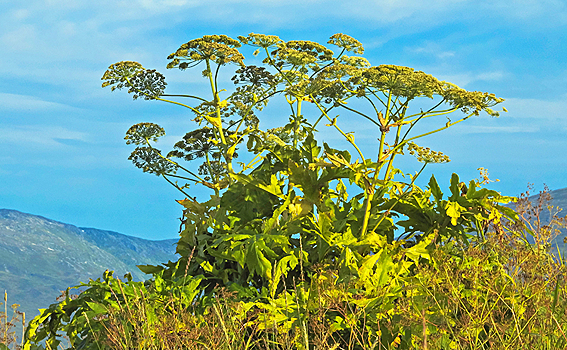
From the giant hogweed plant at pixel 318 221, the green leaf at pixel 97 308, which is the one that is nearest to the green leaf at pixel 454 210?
the giant hogweed plant at pixel 318 221

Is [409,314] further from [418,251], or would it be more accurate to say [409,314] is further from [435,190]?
[435,190]

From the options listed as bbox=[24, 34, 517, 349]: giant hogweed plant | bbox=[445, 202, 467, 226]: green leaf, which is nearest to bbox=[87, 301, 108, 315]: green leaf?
bbox=[24, 34, 517, 349]: giant hogweed plant

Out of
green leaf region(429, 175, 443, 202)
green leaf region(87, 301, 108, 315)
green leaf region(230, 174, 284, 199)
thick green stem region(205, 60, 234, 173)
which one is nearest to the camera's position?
green leaf region(87, 301, 108, 315)

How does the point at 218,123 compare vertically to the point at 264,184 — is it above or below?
above

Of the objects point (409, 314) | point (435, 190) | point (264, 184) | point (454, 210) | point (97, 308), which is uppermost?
point (264, 184)

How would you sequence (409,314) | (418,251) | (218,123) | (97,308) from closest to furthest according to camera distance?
(409,314) < (97,308) < (418,251) < (218,123)

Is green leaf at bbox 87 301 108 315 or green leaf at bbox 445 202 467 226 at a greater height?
green leaf at bbox 445 202 467 226

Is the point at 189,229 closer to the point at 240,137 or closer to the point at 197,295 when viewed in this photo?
the point at 197,295

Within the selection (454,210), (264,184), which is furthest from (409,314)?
(264,184)

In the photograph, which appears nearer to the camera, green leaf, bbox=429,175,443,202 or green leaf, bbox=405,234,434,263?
green leaf, bbox=405,234,434,263

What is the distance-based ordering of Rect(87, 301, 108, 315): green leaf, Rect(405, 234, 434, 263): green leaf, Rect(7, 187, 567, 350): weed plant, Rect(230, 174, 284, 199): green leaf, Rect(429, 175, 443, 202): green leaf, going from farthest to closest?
1. Rect(429, 175, 443, 202): green leaf
2. Rect(230, 174, 284, 199): green leaf
3. Rect(405, 234, 434, 263): green leaf
4. Rect(87, 301, 108, 315): green leaf
5. Rect(7, 187, 567, 350): weed plant

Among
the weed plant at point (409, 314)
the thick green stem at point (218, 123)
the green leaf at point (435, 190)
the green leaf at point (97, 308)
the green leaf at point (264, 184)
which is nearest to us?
the weed plant at point (409, 314)

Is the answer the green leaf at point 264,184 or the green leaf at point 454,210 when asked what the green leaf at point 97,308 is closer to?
the green leaf at point 264,184

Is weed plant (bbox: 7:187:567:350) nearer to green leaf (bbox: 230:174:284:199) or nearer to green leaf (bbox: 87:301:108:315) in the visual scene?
green leaf (bbox: 87:301:108:315)
